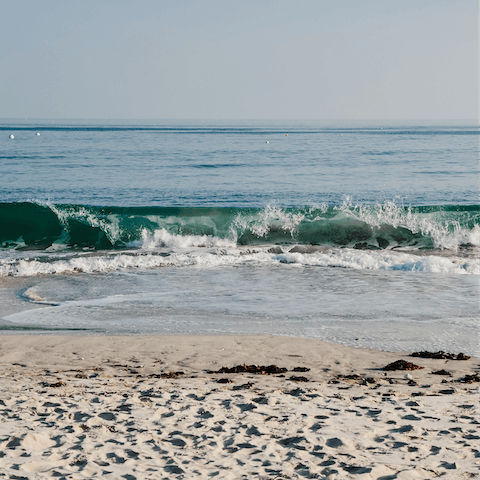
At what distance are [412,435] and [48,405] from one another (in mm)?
3243

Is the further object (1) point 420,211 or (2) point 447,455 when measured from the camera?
(1) point 420,211

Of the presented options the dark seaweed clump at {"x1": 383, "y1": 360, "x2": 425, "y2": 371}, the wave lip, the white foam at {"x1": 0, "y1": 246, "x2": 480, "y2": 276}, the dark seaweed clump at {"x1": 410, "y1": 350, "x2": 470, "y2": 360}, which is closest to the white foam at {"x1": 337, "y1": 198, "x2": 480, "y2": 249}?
the wave lip

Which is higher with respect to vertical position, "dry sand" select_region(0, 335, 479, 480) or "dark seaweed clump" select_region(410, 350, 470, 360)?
"dry sand" select_region(0, 335, 479, 480)

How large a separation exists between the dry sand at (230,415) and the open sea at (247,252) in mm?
1257

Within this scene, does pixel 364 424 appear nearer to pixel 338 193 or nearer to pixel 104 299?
pixel 104 299

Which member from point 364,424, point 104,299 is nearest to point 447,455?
point 364,424

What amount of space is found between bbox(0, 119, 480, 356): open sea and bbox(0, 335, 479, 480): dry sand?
1257 millimetres

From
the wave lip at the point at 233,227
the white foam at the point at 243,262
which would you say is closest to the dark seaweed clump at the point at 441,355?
the white foam at the point at 243,262

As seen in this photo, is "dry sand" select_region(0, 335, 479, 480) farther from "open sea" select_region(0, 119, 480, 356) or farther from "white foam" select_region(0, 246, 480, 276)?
"white foam" select_region(0, 246, 480, 276)

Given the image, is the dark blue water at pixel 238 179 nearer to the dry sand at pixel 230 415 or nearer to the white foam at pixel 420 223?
the white foam at pixel 420 223

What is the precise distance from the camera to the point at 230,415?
15.6 ft

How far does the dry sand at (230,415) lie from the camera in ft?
12.5

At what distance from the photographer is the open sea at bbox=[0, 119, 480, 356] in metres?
8.70

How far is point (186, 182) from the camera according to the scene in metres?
26.3
